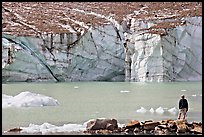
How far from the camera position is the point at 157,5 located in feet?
146

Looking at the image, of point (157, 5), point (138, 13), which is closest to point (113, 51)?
point (138, 13)

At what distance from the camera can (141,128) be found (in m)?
7.84

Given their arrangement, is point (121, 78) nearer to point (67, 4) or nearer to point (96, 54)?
point (96, 54)

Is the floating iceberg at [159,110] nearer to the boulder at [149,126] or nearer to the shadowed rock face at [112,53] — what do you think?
the boulder at [149,126]

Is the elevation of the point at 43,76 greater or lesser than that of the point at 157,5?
lesser

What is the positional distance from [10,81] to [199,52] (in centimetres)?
1054

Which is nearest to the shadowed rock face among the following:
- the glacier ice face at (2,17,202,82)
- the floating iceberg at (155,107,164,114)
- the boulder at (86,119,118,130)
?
the glacier ice face at (2,17,202,82)

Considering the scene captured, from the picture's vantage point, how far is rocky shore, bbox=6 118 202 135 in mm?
7625

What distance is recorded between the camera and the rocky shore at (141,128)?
7625 millimetres

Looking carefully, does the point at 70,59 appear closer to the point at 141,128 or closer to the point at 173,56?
the point at 173,56

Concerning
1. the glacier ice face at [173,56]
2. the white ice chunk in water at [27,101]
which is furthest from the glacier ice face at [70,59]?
the white ice chunk in water at [27,101]

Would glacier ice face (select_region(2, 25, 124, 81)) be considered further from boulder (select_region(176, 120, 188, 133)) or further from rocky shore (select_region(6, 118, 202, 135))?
boulder (select_region(176, 120, 188, 133))

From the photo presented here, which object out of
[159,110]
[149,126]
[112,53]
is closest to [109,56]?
[112,53]

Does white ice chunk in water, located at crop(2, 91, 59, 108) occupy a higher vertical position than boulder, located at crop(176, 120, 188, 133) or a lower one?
lower
